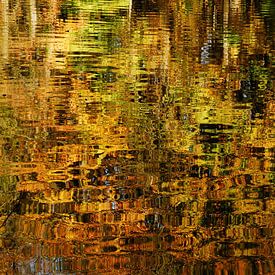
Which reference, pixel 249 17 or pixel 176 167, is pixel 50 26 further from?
pixel 176 167

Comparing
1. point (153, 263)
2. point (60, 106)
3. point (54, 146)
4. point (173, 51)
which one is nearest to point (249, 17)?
point (173, 51)

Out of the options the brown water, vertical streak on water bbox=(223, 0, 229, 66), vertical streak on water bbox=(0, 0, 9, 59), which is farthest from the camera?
vertical streak on water bbox=(223, 0, 229, 66)

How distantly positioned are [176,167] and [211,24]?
15.6 meters

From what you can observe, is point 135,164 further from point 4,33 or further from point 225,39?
point 225,39

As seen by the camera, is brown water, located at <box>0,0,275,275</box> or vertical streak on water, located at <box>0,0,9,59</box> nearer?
brown water, located at <box>0,0,275,275</box>

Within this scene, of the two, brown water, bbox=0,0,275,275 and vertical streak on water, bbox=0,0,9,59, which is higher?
vertical streak on water, bbox=0,0,9,59

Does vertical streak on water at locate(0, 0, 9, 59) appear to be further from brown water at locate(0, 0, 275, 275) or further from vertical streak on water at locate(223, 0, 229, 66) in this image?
vertical streak on water at locate(223, 0, 229, 66)

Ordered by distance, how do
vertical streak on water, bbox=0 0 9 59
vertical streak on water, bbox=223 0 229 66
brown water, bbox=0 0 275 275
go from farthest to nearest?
vertical streak on water, bbox=223 0 229 66, vertical streak on water, bbox=0 0 9 59, brown water, bbox=0 0 275 275

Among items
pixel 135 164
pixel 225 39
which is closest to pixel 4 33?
pixel 225 39

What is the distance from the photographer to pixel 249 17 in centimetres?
2373

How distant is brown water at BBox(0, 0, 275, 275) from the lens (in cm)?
332

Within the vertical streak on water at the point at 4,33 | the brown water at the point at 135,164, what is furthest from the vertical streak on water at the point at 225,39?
the vertical streak on water at the point at 4,33

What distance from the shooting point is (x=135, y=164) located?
480 cm

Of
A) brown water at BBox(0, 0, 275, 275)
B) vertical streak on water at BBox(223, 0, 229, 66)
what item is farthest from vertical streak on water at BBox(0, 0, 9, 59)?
vertical streak on water at BBox(223, 0, 229, 66)
